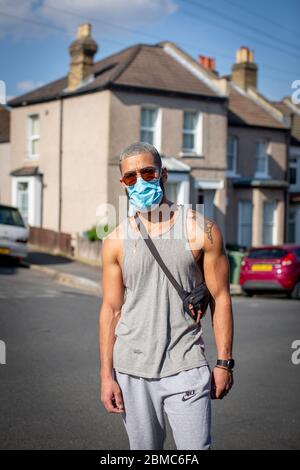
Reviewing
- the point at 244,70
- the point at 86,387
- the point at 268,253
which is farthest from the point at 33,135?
the point at 86,387

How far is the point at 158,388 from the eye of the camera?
3.53 meters

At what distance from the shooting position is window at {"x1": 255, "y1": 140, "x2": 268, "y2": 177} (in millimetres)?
33781

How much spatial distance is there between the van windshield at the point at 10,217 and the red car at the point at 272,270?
23.6ft

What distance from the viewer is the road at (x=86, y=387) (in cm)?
546

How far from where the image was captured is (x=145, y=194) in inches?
147

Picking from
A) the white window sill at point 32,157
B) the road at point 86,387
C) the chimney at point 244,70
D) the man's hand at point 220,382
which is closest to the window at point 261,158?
the chimney at point 244,70

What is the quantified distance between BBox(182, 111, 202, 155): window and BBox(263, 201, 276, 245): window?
5.52m

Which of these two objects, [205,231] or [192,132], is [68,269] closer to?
[192,132]

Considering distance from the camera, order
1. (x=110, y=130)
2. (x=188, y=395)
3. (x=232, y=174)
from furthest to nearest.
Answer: (x=232, y=174)
(x=110, y=130)
(x=188, y=395)

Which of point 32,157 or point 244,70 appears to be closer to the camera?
point 32,157

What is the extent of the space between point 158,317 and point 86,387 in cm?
376

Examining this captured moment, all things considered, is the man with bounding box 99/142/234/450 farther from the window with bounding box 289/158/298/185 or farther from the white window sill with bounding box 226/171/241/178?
the window with bounding box 289/158/298/185

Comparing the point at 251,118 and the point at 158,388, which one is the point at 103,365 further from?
the point at 251,118
